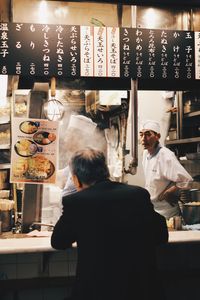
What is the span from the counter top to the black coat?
2.50ft

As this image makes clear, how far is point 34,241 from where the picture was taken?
163 inches

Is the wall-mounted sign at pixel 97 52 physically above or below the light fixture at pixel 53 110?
above

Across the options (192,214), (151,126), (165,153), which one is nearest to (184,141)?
(165,153)

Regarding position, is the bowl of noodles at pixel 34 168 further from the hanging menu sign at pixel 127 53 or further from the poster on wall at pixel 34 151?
the hanging menu sign at pixel 127 53

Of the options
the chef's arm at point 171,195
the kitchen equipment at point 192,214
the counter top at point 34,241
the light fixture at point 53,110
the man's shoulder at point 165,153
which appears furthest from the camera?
the man's shoulder at point 165,153

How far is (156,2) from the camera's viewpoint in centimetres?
482

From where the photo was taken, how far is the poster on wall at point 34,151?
4.75 meters

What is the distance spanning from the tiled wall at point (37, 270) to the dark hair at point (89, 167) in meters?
1.49

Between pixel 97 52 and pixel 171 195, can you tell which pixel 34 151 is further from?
pixel 171 195

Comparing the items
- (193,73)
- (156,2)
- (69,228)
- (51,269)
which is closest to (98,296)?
(69,228)

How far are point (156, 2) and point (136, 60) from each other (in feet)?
2.48

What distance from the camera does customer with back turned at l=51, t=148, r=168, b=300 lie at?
10.3ft

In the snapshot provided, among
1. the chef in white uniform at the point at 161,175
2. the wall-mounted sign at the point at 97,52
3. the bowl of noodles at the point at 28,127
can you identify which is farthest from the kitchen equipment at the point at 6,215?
the chef in white uniform at the point at 161,175

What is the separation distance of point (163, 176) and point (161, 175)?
37 mm
